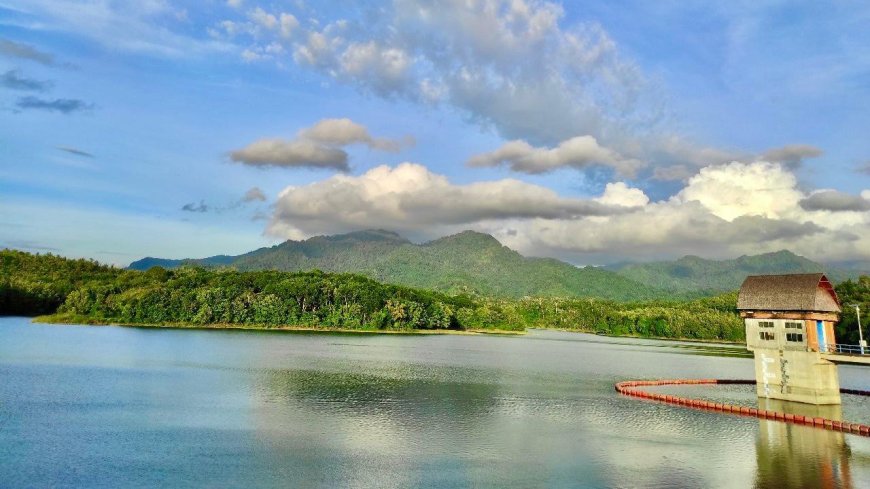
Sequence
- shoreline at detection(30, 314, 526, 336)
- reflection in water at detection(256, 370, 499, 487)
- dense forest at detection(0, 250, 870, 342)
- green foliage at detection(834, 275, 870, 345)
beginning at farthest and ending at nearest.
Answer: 1. dense forest at detection(0, 250, 870, 342)
2. shoreline at detection(30, 314, 526, 336)
3. green foliage at detection(834, 275, 870, 345)
4. reflection in water at detection(256, 370, 499, 487)

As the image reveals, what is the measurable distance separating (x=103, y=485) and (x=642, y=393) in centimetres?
5005

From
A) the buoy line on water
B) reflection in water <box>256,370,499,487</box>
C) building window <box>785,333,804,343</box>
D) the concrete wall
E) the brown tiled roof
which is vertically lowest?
reflection in water <box>256,370,499,487</box>

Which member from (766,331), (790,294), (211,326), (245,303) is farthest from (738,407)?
(245,303)

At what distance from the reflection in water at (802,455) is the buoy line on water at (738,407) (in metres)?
0.98

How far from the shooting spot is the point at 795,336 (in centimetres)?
5050

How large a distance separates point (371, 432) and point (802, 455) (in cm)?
2772

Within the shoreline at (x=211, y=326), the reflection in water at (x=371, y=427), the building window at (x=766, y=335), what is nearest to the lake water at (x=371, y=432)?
the reflection in water at (x=371, y=427)

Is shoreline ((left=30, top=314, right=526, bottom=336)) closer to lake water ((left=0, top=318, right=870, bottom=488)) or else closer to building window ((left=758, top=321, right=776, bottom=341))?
lake water ((left=0, top=318, right=870, bottom=488))

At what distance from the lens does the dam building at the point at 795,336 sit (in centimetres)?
4953

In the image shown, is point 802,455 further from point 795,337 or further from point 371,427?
point 371,427

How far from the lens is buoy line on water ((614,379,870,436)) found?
41.9 meters

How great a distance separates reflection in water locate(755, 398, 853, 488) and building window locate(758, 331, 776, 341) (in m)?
6.87

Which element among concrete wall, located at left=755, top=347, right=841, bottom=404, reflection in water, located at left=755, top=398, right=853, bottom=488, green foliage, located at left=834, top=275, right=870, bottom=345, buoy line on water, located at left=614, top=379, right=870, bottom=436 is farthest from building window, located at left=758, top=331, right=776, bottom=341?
green foliage, located at left=834, top=275, right=870, bottom=345

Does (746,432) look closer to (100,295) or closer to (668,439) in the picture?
(668,439)
